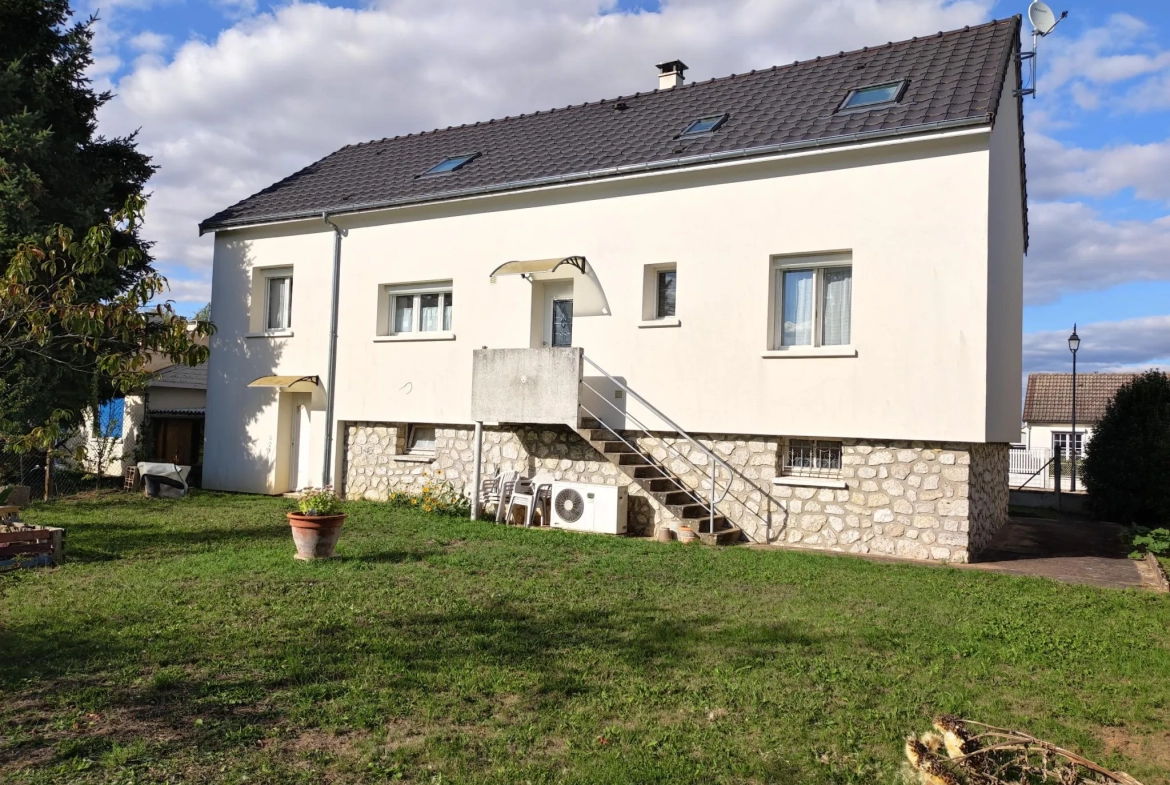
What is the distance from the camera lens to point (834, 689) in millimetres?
5672

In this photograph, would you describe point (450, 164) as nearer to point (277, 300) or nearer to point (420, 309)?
point (420, 309)

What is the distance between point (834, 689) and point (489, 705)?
2251 mm

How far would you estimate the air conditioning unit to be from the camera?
43.2ft

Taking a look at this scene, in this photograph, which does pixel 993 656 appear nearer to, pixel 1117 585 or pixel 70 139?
pixel 1117 585

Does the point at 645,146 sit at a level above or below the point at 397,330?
above

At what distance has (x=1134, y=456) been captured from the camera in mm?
17703

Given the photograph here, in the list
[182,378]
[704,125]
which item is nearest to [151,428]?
[182,378]

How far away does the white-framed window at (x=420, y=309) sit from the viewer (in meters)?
16.1

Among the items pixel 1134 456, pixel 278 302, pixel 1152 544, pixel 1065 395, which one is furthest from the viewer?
pixel 1065 395

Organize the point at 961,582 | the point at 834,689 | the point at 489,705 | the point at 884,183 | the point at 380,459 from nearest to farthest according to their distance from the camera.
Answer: the point at 489,705 < the point at 834,689 < the point at 961,582 < the point at 884,183 < the point at 380,459

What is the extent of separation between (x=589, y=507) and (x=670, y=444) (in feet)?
5.22

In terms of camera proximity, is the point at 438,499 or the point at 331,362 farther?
the point at 331,362

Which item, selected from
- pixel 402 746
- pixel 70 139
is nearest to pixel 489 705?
pixel 402 746

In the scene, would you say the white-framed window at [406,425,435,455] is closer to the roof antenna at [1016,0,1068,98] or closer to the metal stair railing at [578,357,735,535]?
the metal stair railing at [578,357,735,535]
